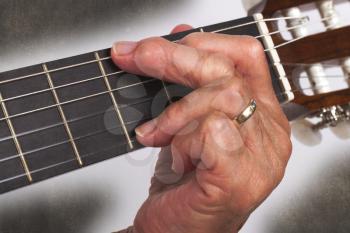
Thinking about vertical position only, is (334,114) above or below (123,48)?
below

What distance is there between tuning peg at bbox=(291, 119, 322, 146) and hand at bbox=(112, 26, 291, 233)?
27cm

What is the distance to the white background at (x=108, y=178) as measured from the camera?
896 mm

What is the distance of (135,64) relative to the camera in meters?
0.73

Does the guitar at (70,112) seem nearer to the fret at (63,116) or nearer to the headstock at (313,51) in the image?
the fret at (63,116)

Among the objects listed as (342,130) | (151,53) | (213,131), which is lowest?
(342,130)

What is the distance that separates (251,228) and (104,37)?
432 millimetres

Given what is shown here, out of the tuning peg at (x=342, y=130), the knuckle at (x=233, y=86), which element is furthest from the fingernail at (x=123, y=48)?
the tuning peg at (x=342, y=130)

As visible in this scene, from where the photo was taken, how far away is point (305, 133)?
1.06 metres

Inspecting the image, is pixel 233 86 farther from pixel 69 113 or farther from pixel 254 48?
pixel 69 113

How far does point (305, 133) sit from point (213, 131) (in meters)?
0.45

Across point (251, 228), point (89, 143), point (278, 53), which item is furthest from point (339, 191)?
point (89, 143)

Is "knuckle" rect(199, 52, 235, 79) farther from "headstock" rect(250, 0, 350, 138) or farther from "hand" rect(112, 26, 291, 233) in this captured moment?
"headstock" rect(250, 0, 350, 138)

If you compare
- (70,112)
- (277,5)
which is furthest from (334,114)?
(70,112)

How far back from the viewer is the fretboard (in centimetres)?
71
